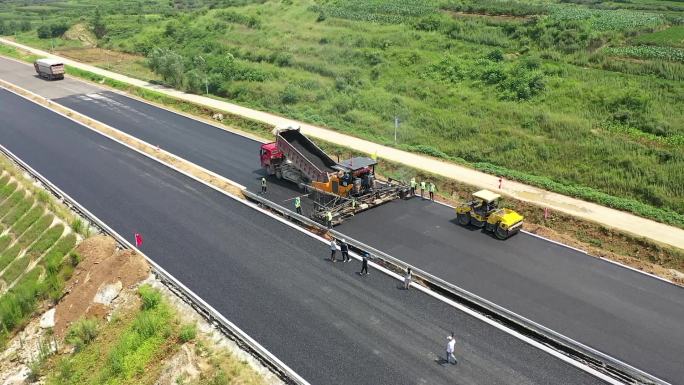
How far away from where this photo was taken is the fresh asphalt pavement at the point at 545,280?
633 inches

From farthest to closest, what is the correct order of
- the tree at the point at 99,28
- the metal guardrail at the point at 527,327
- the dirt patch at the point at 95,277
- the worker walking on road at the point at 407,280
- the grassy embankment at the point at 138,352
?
1. the tree at the point at 99,28
2. the dirt patch at the point at 95,277
3. the worker walking on road at the point at 407,280
4. the grassy embankment at the point at 138,352
5. the metal guardrail at the point at 527,327

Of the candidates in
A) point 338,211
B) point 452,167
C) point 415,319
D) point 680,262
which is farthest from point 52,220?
point 680,262

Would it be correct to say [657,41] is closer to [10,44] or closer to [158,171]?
[158,171]

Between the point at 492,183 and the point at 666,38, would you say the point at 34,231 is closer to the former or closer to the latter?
the point at 492,183

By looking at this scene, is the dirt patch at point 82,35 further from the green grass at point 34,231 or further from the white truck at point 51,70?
the green grass at point 34,231

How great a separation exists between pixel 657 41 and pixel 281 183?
34396mm

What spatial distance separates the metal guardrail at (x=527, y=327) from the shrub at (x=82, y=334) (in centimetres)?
1022

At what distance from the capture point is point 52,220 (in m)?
26.0

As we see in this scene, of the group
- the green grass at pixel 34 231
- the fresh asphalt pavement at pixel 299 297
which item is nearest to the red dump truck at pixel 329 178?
the fresh asphalt pavement at pixel 299 297

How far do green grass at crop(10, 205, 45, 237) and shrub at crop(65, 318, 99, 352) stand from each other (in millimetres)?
10458

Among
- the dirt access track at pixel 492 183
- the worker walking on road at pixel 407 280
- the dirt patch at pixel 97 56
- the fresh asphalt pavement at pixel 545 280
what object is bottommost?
the dirt patch at pixel 97 56

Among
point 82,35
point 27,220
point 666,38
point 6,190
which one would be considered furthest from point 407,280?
point 82,35

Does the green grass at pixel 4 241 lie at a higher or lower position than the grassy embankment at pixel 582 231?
lower

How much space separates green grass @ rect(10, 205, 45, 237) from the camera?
26.8 meters
